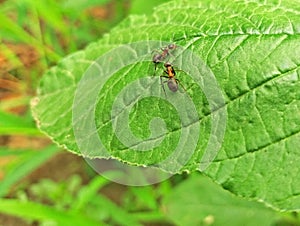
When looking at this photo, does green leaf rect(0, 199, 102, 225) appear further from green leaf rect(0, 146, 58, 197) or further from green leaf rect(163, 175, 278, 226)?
green leaf rect(163, 175, 278, 226)

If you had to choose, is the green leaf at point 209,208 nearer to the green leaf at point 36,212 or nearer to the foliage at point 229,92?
the green leaf at point 36,212

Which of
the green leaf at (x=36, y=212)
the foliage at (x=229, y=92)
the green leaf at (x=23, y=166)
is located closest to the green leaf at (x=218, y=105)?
the foliage at (x=229, y=92)

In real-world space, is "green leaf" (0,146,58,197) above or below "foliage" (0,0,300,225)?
below

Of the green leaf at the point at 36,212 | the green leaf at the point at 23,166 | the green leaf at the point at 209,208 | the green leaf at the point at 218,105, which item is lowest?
the green leaf at the point at 209,208

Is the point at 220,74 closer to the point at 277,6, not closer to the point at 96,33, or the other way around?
the point at 277,6

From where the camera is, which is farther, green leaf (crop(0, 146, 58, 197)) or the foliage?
green leaf (crop(0, 146, 58, 197))

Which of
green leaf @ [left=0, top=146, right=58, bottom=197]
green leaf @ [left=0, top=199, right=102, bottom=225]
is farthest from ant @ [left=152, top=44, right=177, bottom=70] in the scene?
green leaf @ [left=0, top=146, right=58, bottom=197]
